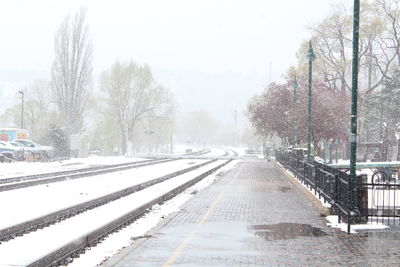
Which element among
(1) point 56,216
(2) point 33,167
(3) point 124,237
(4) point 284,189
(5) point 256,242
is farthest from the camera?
(2) point 33,167

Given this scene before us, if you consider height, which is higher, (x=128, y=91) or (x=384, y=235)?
(x=128, y=91)

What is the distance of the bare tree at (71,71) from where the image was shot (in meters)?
69.6

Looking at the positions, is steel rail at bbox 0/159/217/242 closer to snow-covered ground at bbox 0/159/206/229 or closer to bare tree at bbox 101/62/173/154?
snow-covered ground at bbox 0/159/206/229

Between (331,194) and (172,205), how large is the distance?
223 inches

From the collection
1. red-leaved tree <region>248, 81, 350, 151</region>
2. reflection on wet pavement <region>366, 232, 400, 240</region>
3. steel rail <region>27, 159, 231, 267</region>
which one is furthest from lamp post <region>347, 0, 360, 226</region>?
red-leaved tree <region>248, 81, 350, 151</region>

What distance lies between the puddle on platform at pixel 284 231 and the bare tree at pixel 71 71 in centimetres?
5810

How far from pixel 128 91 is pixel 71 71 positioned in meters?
24.4

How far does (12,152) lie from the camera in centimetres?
5259

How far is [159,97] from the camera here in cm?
9788

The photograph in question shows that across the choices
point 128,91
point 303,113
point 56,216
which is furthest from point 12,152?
point 128,91

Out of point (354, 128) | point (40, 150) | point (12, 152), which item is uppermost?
point (354, 128)

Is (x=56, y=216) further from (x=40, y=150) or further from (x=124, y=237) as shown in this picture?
(x=40, y=150)

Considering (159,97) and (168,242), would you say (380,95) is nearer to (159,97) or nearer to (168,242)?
(159,97)

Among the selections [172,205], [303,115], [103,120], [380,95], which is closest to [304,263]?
[172,205]
